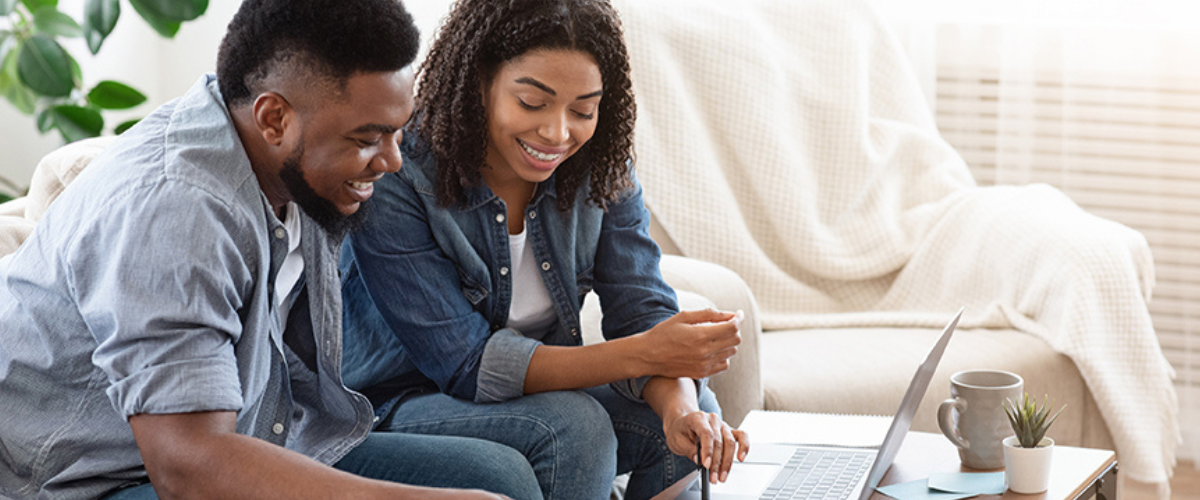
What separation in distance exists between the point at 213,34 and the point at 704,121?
1223 millimetres

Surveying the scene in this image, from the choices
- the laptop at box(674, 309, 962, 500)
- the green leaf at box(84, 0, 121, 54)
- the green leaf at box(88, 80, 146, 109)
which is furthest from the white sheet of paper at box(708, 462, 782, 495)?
the green leaf at box(88, 80, 146, 109)

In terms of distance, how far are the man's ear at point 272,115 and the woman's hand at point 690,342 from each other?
0.53 meters

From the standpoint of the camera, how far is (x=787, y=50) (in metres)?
2.46

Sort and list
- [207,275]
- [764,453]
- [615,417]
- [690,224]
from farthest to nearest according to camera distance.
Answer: [690,224]
[615,417]
[764,453]
[207,275]

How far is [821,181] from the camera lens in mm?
2432

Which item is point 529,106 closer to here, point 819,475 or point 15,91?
point 819,475

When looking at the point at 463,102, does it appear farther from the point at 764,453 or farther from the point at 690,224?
the point at 690,224

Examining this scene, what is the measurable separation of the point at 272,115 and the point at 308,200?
90 mm

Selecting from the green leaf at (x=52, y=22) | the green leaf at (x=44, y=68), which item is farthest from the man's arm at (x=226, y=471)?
the green leaf at (x=52, y=22)

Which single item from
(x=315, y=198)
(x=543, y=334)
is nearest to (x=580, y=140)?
(x=543, y=334)

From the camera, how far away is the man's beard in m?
1.11

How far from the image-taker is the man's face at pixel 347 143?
43.3 inches

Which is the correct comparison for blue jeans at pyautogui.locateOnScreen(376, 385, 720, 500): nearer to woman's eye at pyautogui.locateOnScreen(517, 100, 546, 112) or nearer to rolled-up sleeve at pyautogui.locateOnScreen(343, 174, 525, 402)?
rolled-up sleeve at pyautogui.locateOnScreen(343, 174, 525, 402)

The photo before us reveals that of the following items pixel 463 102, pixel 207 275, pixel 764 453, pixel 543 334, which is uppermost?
pixel 463 102
